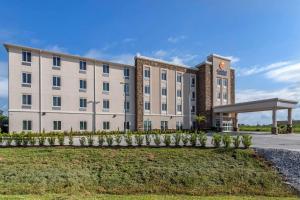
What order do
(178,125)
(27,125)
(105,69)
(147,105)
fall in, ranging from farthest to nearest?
(178,125)
(147,105)
(105,69)
(27,125)

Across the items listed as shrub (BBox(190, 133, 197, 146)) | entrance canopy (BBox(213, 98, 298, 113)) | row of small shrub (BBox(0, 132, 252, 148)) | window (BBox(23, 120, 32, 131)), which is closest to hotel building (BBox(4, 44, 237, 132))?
window (BBox(23, 120, 32, 131))

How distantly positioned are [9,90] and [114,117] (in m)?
14.2

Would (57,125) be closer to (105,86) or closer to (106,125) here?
(106,125)

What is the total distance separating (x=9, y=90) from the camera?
1160 inches

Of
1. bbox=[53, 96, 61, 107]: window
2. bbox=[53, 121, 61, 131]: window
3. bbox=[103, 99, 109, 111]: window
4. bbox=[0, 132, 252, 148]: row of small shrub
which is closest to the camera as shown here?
bbox=[0, 132, 252, 148]: row of small shrub

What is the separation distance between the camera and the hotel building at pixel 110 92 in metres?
30.7

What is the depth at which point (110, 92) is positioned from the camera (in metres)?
37.6

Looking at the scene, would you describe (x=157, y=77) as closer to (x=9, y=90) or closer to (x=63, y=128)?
(x=63, y=128)

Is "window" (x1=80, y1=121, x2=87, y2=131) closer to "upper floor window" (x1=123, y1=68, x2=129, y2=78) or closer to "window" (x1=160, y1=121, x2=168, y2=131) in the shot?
"upper floor window" (x1=123, y1=68, x2=129, y2=78)

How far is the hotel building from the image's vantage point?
101ft

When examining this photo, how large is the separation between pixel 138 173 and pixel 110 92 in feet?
85.8

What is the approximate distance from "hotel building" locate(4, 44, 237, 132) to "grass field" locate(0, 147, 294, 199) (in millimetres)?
16873

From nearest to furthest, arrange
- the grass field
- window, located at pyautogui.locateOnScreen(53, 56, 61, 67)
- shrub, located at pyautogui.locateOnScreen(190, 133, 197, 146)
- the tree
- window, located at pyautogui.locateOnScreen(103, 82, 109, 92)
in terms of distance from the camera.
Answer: the grass field < shrub, located at pyautogui.locateOnScreen(190, 133, 197, 146) < window, located at pyautogui.locateOnScreen(53, 56, 61, 67) < window, located at pyautogui.locateOnScreen(103, 82, 109, 92) < the tree

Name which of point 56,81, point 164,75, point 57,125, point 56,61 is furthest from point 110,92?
point 164,75
